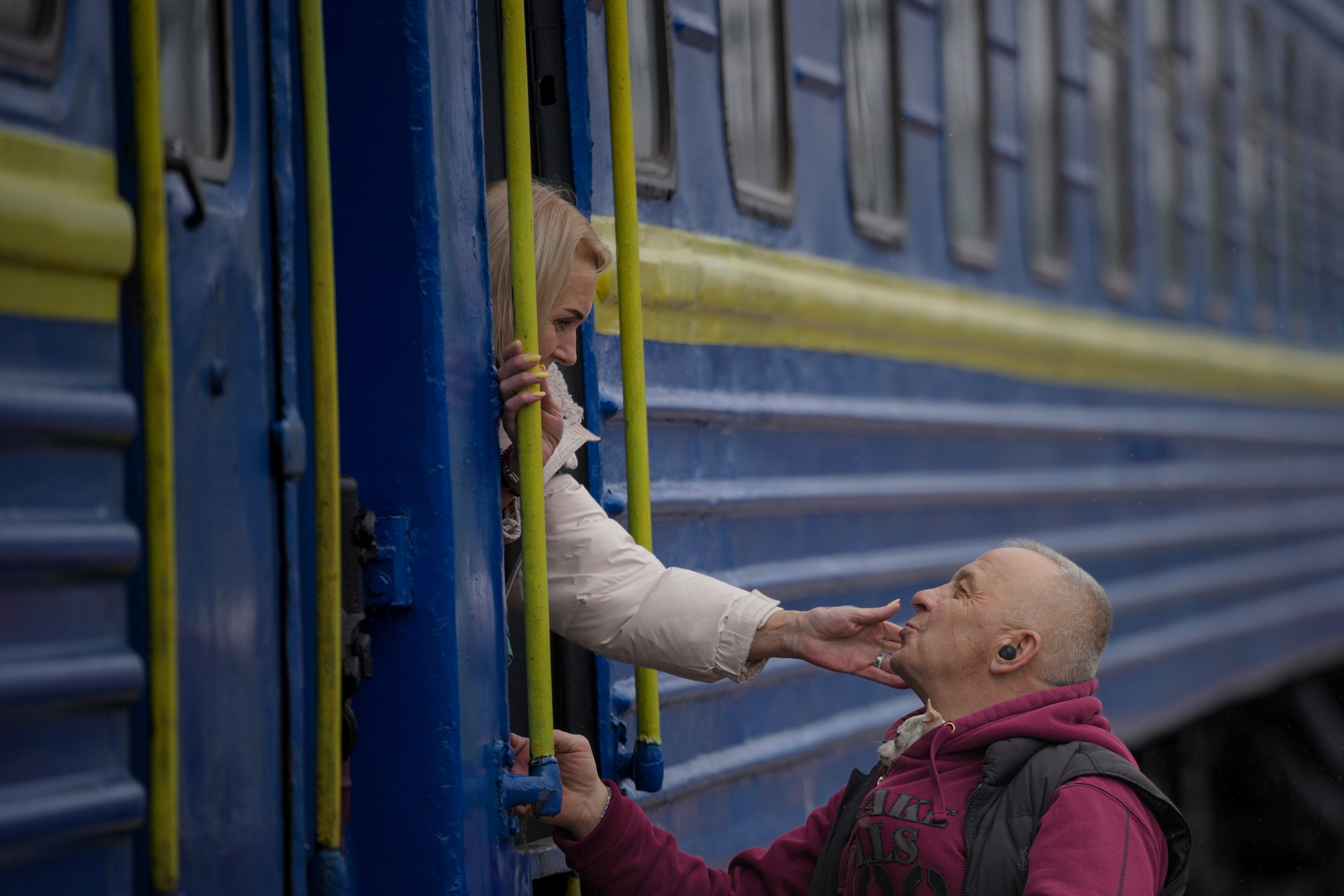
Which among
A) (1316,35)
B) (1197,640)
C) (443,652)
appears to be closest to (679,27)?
(443,652)

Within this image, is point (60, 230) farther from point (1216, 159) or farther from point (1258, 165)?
point (1258, 165)

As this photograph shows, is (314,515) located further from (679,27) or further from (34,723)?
(679,27)

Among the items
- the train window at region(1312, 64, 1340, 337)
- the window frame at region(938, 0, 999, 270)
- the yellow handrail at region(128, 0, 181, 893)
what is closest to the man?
the yellow handrail at region(128, 0, 181, 893)

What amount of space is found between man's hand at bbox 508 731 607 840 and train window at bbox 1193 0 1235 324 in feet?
15.7

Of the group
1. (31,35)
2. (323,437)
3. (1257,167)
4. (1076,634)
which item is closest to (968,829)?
(1076,634)

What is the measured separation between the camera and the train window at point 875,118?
3836mm

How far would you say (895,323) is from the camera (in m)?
3.87

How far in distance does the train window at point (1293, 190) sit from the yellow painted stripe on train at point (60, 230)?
6.76 metres

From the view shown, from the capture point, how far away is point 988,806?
188 cm

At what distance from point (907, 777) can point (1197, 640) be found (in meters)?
3.95

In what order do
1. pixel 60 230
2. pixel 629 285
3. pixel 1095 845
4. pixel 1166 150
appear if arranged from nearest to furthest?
pixel 60 230 → pixel 1095 845 → pixel 629 285 → pixel 1166 150

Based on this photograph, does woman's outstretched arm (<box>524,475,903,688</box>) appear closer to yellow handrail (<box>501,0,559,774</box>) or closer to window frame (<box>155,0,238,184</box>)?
yellow handrail (<box>501,0,559,774</box>)

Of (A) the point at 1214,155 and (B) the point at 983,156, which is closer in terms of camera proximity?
(B) the point at 983,156

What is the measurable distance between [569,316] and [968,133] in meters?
2.60
